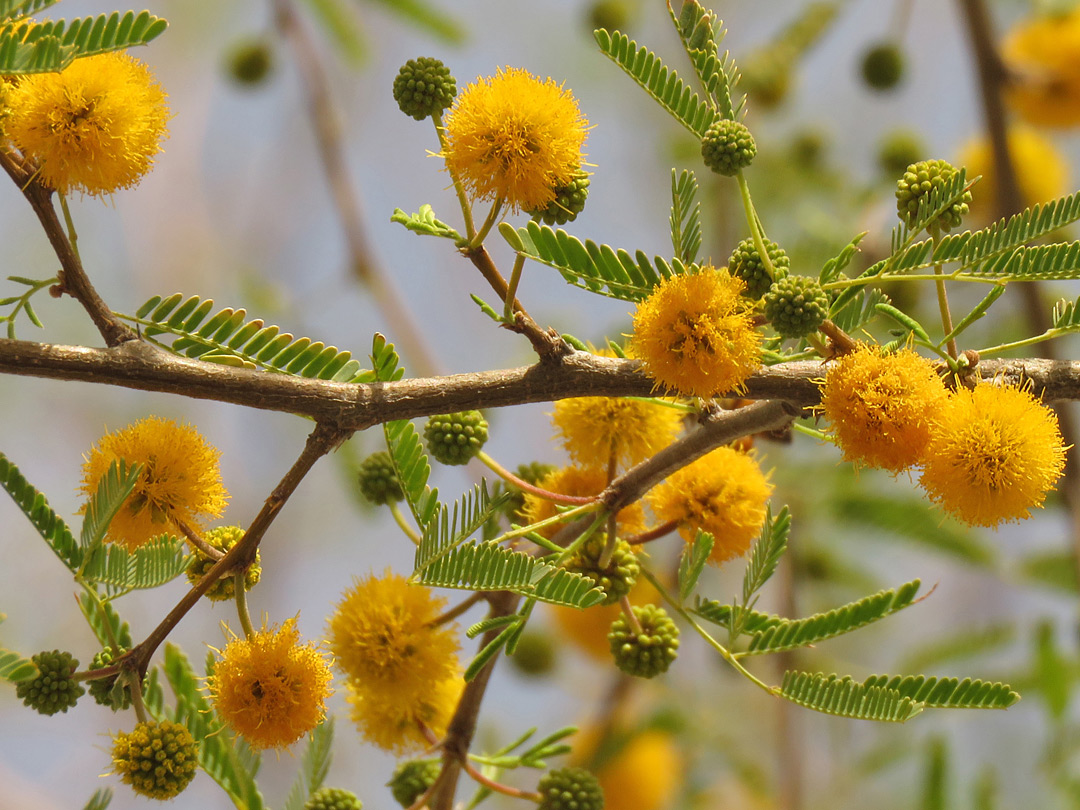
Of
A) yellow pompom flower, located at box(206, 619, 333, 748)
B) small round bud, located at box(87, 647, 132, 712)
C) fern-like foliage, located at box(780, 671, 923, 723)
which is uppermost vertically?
fern-like foliage, located at box(780, 671, 923, 723)

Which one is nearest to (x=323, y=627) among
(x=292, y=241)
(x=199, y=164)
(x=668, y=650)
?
(x=668, y=650)

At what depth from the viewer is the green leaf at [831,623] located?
1693 mm

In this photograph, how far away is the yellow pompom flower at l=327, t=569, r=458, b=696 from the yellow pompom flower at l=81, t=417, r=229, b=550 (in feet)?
1.22

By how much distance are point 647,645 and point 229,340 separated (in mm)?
1011

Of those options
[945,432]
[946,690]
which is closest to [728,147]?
[945,432]

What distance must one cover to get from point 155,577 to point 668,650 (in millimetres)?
998

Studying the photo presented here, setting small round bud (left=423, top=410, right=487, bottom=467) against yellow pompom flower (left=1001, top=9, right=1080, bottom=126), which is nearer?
small round bud (left=423, top=410, right=487, bottom=467)

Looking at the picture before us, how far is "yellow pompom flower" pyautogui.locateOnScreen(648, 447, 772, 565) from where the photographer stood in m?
1.88

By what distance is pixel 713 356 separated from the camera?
4.75 feet

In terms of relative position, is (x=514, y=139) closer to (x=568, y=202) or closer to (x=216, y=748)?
(x=568, y=202)

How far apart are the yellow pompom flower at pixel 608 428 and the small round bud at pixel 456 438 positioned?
0.17 meters

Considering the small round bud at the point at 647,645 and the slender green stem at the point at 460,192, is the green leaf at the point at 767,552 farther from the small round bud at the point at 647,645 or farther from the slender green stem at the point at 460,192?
the slender green stem at the point at 460,192

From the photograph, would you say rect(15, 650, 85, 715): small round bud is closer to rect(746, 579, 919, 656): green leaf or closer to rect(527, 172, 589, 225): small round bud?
rect(527, 172, 589, 225): small round bud

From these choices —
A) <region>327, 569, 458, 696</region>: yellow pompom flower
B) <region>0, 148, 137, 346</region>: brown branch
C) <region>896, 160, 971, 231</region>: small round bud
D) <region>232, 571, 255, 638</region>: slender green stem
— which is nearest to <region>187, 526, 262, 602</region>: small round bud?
<region>232, 571, 255, 638</region>: slender green stem
